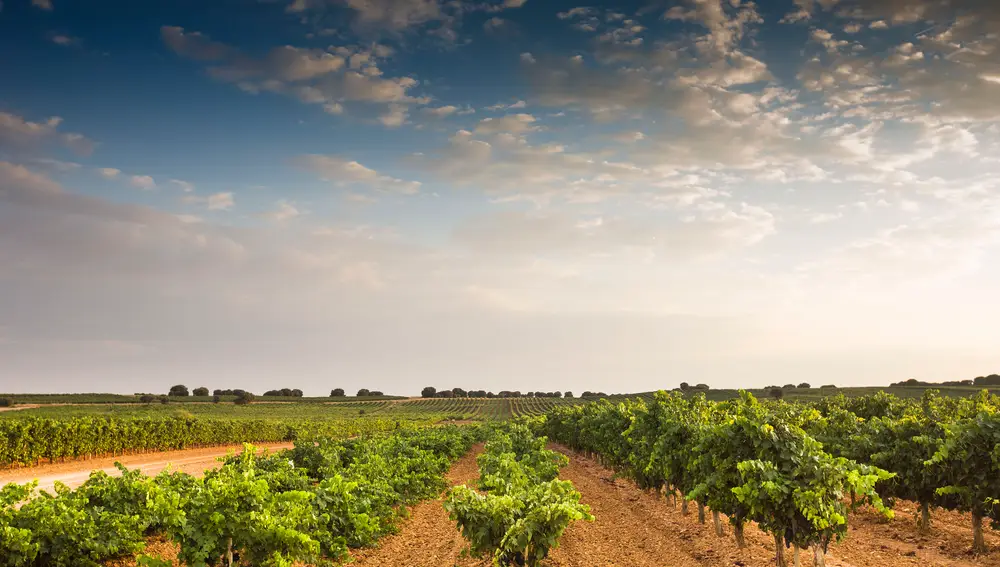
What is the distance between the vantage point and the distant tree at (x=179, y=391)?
6334 inches

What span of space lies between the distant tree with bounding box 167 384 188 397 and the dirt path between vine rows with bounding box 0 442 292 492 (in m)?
118

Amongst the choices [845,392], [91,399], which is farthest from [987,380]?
[91,399]

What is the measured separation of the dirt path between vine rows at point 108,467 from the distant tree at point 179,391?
388 feet

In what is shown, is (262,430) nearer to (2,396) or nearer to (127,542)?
(127,542)

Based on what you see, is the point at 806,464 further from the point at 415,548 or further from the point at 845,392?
the point at 845,392

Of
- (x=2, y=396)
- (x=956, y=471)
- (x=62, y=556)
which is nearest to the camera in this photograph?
(x=62, y=556)

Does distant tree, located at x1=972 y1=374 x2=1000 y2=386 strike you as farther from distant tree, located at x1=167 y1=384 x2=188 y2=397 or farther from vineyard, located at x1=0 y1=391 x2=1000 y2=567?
distant tree, located at x1=167 y1=384 x2=188 y2=397

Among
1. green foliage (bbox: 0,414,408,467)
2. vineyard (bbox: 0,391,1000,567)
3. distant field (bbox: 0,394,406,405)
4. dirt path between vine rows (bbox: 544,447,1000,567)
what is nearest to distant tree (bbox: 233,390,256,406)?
distant field (bbox: 0,394,406,405)

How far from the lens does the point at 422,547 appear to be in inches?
713

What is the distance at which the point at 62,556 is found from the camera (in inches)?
442

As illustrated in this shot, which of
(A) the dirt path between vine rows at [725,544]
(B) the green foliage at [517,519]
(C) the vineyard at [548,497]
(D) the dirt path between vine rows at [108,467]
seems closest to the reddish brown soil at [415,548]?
(C) the vineyard at [548,497]

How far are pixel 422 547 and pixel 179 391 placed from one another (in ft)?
558

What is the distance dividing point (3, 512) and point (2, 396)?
502ft

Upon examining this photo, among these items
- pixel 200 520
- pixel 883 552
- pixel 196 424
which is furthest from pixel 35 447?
pixel 883 552
